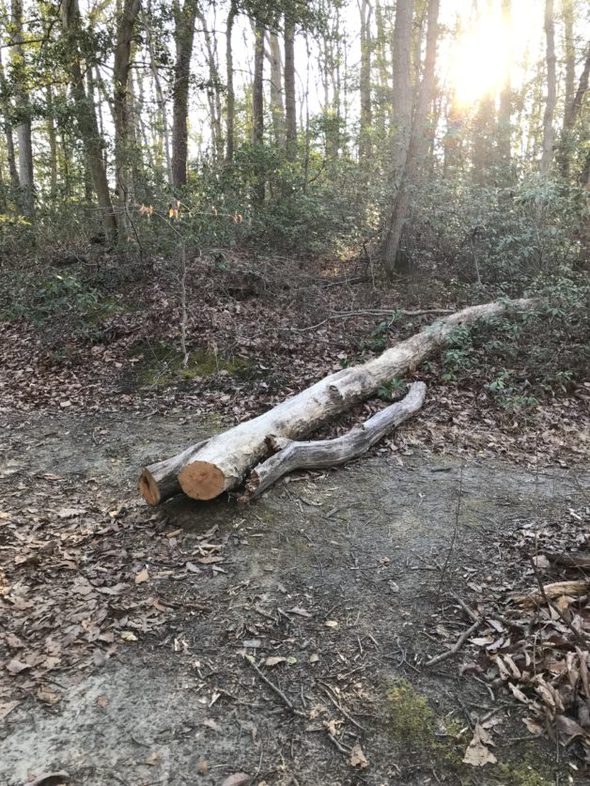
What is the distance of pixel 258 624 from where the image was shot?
3.56 m

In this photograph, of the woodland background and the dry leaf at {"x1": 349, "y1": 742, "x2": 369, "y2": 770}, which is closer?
the dry leaf at {"x1": 349, "y1": 742, "x2": 369, "y2": 770}

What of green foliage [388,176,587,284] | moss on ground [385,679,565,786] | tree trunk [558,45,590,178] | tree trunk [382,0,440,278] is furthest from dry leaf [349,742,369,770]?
tree trunk [558,45,590,178]

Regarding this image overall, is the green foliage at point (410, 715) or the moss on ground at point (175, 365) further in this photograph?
the moss on ground at point (175, 365)

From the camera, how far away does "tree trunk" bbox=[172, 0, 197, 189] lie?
11.2 m

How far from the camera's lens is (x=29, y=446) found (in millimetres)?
6246

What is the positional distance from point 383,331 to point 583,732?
7120 mm

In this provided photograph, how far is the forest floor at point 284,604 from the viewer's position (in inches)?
105

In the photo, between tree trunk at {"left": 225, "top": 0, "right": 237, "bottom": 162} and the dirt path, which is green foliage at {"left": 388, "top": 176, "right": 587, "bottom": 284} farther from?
the dirt path

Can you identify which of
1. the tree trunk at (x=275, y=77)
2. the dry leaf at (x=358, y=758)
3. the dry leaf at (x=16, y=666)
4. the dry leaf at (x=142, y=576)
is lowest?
the dry leaf at (x=358, y=758)

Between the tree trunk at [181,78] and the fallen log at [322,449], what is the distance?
23.6ft

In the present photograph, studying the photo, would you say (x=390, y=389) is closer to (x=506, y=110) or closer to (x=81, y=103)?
(x=81, y=103)

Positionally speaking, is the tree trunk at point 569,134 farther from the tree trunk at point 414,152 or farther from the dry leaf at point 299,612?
the dry leaf at point 299,612

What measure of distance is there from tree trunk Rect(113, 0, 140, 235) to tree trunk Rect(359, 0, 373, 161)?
5.94 metres

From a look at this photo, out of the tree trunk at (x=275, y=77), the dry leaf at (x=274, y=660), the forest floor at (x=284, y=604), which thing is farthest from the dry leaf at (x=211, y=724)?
the tree trunk at (x=275, y=77)
